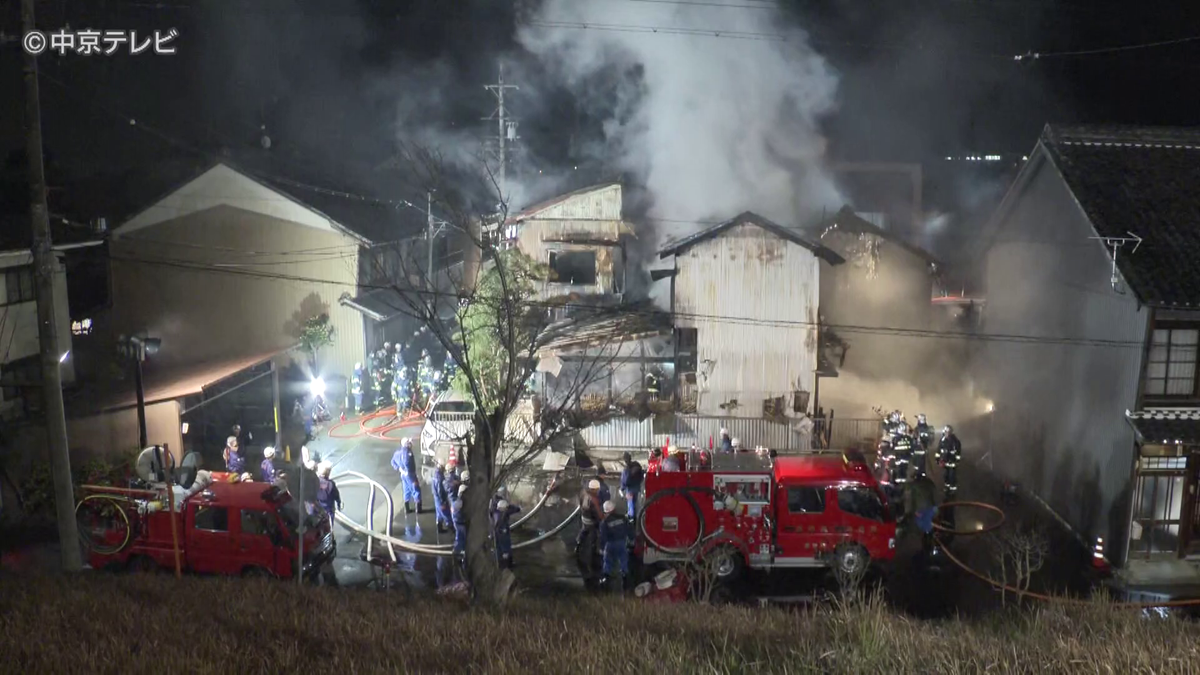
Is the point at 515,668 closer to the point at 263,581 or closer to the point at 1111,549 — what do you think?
the point at 263,581

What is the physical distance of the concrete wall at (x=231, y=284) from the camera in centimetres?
2395

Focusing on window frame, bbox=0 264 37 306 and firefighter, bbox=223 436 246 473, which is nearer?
firefighter, bbox=223 436 246 473

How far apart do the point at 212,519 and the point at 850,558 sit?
30.4 ft

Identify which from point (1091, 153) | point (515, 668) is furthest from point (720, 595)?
point (1091, 153)

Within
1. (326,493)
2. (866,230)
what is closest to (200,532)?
(326,493)

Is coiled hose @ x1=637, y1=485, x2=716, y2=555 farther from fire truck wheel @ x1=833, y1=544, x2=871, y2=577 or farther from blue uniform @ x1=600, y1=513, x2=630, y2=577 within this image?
fire truck wheel @ x1=833, y1=544, x2=871, y2=577

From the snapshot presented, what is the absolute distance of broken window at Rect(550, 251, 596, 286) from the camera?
23.7 m

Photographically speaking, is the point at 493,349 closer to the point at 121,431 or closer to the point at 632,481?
the point at 632,481

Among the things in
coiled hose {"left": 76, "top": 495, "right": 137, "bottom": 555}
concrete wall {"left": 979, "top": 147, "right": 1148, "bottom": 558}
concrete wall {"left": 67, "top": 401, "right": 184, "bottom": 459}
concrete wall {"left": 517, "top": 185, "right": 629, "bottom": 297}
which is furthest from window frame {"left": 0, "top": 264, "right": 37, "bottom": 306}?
concrete wall {"left": 979, "top": 147, "right": 1148, "bottom": 558}

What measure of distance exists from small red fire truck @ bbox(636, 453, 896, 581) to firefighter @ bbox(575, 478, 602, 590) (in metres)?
0.74

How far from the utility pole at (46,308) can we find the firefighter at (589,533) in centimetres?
686

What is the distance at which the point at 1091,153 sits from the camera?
16.1 m

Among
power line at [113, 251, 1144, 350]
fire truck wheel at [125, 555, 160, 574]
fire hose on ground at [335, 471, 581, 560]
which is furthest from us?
power line at [113, 251, 1144, 350]

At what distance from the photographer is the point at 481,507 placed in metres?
8.59
